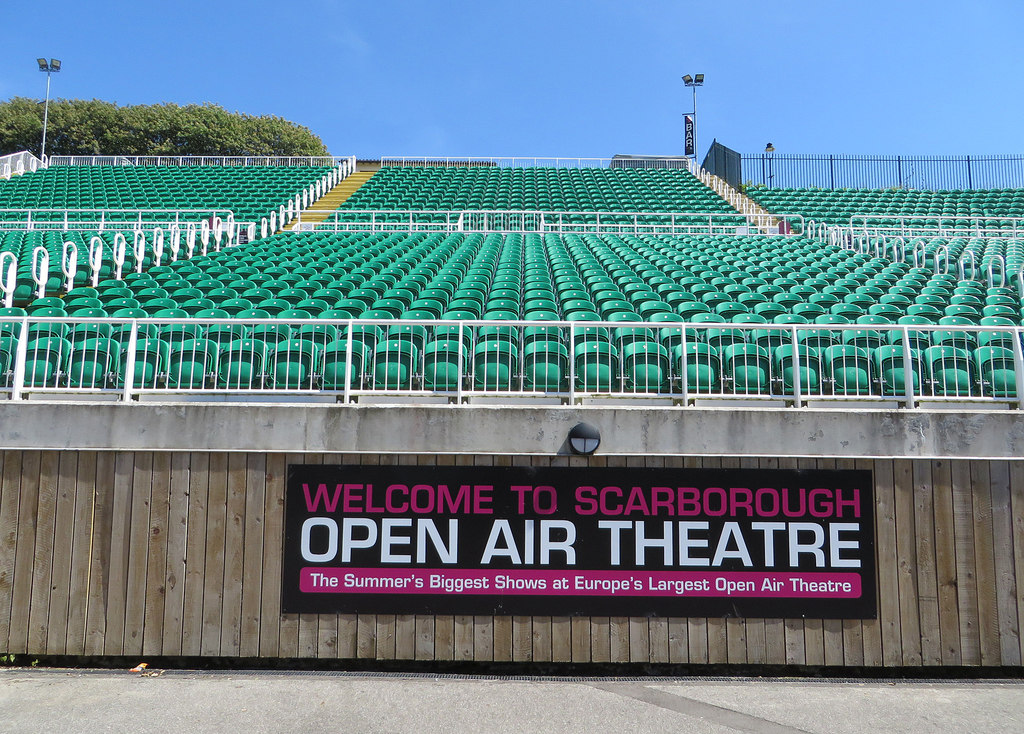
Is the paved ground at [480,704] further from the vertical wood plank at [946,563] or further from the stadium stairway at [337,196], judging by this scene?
the stadium stairway at [337,196]

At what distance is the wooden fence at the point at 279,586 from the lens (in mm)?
6422

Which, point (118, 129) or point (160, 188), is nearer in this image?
point (160, 188)

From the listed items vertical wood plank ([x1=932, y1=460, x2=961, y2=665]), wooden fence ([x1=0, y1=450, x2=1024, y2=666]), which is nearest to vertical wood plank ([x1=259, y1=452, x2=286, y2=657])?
wooden fence ([x1=0, y1=450, x2=1024, y2=666])

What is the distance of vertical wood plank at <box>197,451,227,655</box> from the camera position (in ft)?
21.1

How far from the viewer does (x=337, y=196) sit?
104ft

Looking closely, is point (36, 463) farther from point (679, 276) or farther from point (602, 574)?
point (679, 276)

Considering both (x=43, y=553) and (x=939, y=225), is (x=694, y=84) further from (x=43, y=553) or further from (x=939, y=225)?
(x=43, y=553)

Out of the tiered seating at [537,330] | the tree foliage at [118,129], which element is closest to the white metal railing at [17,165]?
the tree foliage at [118,129]

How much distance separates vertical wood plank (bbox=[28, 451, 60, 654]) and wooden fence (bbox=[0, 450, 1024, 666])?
0.01 m

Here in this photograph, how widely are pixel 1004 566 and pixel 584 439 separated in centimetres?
365

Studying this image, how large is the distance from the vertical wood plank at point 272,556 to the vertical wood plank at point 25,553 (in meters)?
1.94

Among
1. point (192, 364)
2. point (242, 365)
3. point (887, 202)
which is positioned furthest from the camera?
point (887, 202)

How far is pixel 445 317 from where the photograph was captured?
915cm

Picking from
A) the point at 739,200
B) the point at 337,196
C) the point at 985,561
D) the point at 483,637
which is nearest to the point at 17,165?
the point at 337,196
